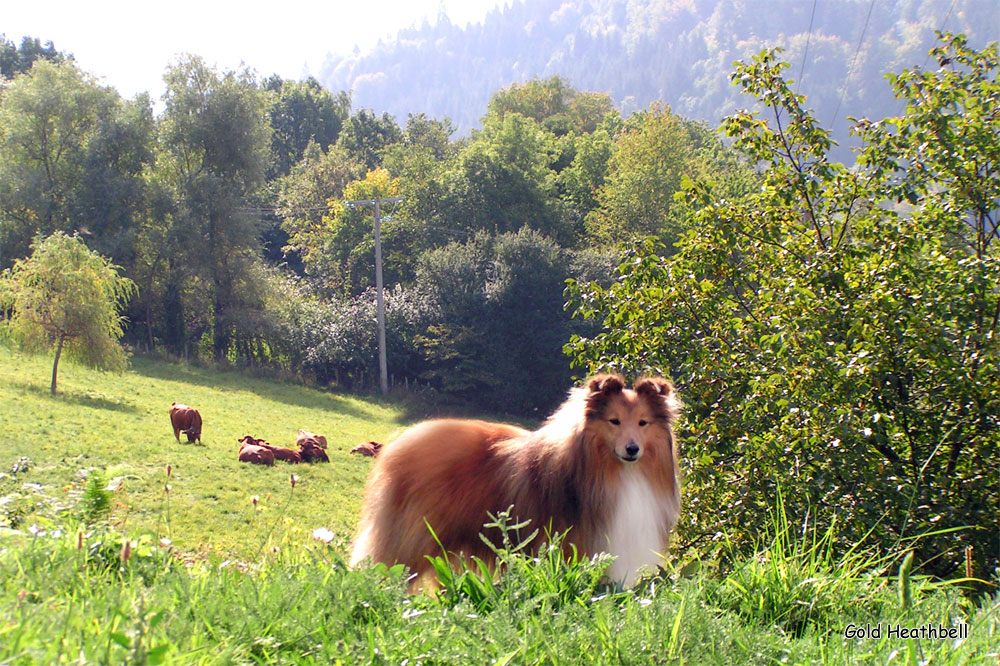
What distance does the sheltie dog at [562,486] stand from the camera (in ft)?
14.9

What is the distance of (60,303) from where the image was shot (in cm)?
2628

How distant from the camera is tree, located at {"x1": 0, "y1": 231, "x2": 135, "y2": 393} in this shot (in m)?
26.1

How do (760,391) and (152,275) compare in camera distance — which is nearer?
(760,391)

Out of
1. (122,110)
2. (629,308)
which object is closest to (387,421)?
(122,110)

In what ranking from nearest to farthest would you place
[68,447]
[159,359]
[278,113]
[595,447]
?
[595,447] < [68,447] < [159,359] < [278,113]

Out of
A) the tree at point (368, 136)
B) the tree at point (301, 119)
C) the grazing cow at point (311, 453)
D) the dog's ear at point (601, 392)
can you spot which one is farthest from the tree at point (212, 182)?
the dog's ear at point (601, 392)

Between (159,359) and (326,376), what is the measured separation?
7.31 metres

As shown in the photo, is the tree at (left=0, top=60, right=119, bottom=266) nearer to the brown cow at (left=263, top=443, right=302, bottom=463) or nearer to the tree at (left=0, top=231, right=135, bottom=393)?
the tree at (left=0, top=231, right=135, bottom=393)

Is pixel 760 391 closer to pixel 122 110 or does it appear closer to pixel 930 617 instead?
pixel 930 617

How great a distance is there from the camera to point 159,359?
37.3m

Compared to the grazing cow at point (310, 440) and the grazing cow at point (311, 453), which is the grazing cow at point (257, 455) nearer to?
the grazing cow at point (311, 453)

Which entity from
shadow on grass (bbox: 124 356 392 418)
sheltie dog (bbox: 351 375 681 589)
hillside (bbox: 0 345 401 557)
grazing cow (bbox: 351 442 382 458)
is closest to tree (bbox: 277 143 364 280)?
shadow on grass (bbox: 124 356 392 418)

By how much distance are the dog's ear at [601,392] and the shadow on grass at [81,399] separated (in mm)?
22885

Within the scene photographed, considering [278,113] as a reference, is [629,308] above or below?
below
